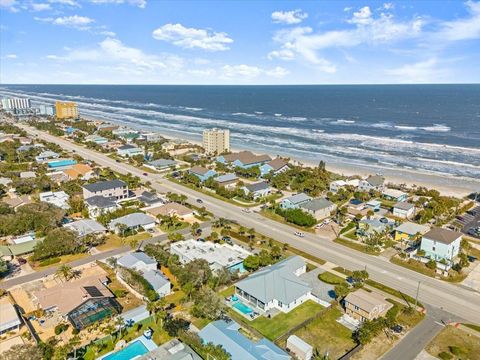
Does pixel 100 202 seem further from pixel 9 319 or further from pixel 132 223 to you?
pixel 9 319

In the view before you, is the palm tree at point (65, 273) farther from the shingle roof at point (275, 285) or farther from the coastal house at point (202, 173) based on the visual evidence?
the coastal house at point (202, 173)

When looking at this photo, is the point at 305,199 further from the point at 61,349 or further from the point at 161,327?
the point at 61,349

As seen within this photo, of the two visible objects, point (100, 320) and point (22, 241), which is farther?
point (22, 241)

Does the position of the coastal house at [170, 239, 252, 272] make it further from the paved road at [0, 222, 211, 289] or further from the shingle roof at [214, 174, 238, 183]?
the shingle roof at [214, 174, 238, 183]

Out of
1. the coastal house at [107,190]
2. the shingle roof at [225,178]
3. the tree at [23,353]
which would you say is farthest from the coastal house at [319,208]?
the tree at [23,353]

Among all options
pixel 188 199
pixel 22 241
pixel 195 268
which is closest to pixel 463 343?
pixel 195 268

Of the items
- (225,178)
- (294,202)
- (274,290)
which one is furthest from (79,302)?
(225,178)
